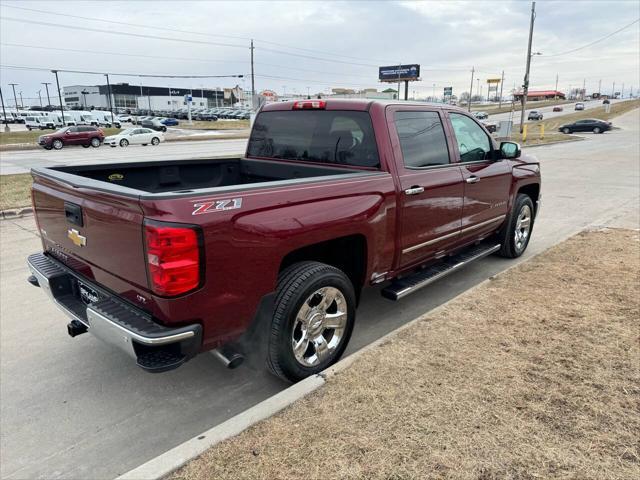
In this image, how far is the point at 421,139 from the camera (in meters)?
4.23

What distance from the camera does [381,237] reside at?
3670 millimetres

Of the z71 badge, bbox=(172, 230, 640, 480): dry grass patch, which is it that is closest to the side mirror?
bbox=(172, 230, 640, 480): dry grass patch

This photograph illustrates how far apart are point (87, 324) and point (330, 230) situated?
5.45ft

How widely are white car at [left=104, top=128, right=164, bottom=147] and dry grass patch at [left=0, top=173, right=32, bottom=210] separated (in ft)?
54.9

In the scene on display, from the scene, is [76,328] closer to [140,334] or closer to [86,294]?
[86,294]

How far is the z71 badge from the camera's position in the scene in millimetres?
2498

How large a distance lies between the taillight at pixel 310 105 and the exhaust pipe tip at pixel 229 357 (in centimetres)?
231

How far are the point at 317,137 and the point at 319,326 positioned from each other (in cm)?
179

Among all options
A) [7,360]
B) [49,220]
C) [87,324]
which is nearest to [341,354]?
[87,324]

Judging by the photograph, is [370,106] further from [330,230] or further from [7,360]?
[7,360]

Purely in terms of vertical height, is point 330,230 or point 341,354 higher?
point 330,230

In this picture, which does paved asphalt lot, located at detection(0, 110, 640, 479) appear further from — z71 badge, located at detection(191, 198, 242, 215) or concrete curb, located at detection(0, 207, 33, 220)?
concrete curb, located at detection(0, 207, 33, 220)

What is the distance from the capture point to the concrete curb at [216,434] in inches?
92.3

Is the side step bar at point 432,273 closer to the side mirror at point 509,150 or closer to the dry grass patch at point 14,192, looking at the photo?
the side mirror at point 509,150
